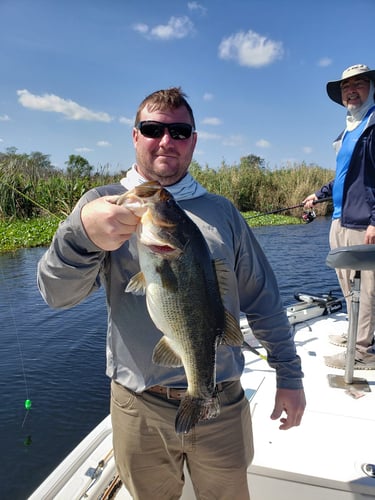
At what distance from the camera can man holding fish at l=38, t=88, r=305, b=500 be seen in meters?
1.57

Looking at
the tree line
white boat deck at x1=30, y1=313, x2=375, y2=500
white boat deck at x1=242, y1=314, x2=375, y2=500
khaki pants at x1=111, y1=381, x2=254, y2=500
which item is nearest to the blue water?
white boat deck at x1=30, y1=313, x2=375, y2=500

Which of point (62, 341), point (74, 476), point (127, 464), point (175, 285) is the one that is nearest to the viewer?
point (175, 285)

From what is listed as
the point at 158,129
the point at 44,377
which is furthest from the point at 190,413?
the point at 44,377

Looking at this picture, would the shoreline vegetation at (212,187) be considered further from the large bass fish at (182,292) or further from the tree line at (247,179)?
the large bass fish at (182,292)

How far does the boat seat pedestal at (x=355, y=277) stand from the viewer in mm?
3051

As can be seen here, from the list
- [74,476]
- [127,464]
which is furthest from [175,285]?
[74,476]

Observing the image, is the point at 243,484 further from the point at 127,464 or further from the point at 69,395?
the point at 69,395

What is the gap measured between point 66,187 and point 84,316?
588 inches

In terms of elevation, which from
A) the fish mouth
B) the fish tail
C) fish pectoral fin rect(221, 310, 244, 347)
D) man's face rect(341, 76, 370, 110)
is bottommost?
the fish tail

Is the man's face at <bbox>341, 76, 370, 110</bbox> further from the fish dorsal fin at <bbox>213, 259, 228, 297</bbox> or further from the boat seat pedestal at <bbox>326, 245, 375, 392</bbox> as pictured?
the fish dorsal fin at <bbox>213, 259, 228, 297</bbox>

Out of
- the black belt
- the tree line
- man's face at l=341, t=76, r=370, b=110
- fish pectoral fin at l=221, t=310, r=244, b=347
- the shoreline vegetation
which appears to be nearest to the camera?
fish pectoral fin at l=221, t=310, r=244, b=347

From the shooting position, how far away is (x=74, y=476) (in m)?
2.54

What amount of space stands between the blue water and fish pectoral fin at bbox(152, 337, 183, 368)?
344 cm

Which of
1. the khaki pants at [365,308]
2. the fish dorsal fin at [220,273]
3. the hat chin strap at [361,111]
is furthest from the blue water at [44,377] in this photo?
the hat chin strap at [361,111]
